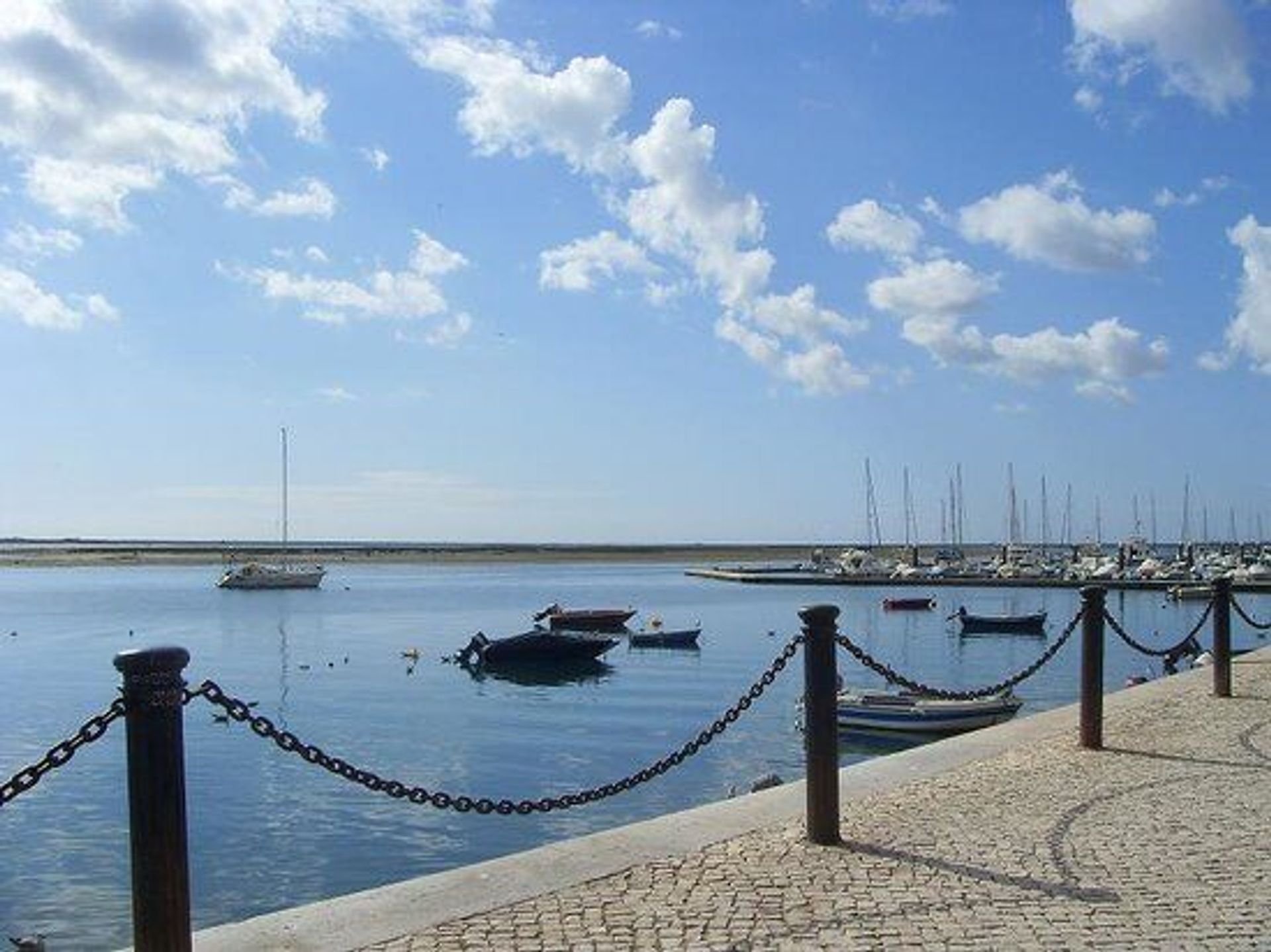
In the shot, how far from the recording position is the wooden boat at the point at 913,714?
23984 millimetres

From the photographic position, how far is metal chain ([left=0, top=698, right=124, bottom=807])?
484 centimetres

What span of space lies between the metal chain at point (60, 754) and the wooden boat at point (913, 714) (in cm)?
1983

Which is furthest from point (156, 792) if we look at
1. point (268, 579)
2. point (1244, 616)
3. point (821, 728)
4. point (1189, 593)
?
point (268, 579)

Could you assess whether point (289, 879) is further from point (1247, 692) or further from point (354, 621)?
point (354, 621)

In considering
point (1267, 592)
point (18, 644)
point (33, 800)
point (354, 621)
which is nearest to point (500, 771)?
point (33, 800)

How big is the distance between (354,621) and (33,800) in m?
45.3

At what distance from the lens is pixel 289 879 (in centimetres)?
1412

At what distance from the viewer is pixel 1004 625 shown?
183 ft

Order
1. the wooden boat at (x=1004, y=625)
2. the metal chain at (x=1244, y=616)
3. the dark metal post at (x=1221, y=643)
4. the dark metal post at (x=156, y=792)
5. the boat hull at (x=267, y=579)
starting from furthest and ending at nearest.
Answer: the boat hull at (x=267, y=579) → the wooden boat at (x=1004, y=625) → the metal chain at (x=1244, y=616) → the dark metal post at (x=1221, y=643) → the dark metal post at (x=156, y=792)

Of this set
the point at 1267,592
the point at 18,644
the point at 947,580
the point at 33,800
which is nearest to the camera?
the point at 33,800

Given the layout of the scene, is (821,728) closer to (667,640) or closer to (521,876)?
(521,876)

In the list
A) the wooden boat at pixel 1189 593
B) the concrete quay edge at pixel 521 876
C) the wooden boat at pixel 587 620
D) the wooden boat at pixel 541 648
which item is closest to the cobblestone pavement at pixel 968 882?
the concrete quay edge at pixel 521 876

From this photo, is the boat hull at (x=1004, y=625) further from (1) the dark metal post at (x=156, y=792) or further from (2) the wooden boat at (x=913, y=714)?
(1) the dark metal post at (x=156, y=792)

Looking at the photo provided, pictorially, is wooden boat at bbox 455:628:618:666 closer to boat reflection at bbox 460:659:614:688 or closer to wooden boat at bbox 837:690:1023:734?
boat reflection at bbox 460:659:614:688
